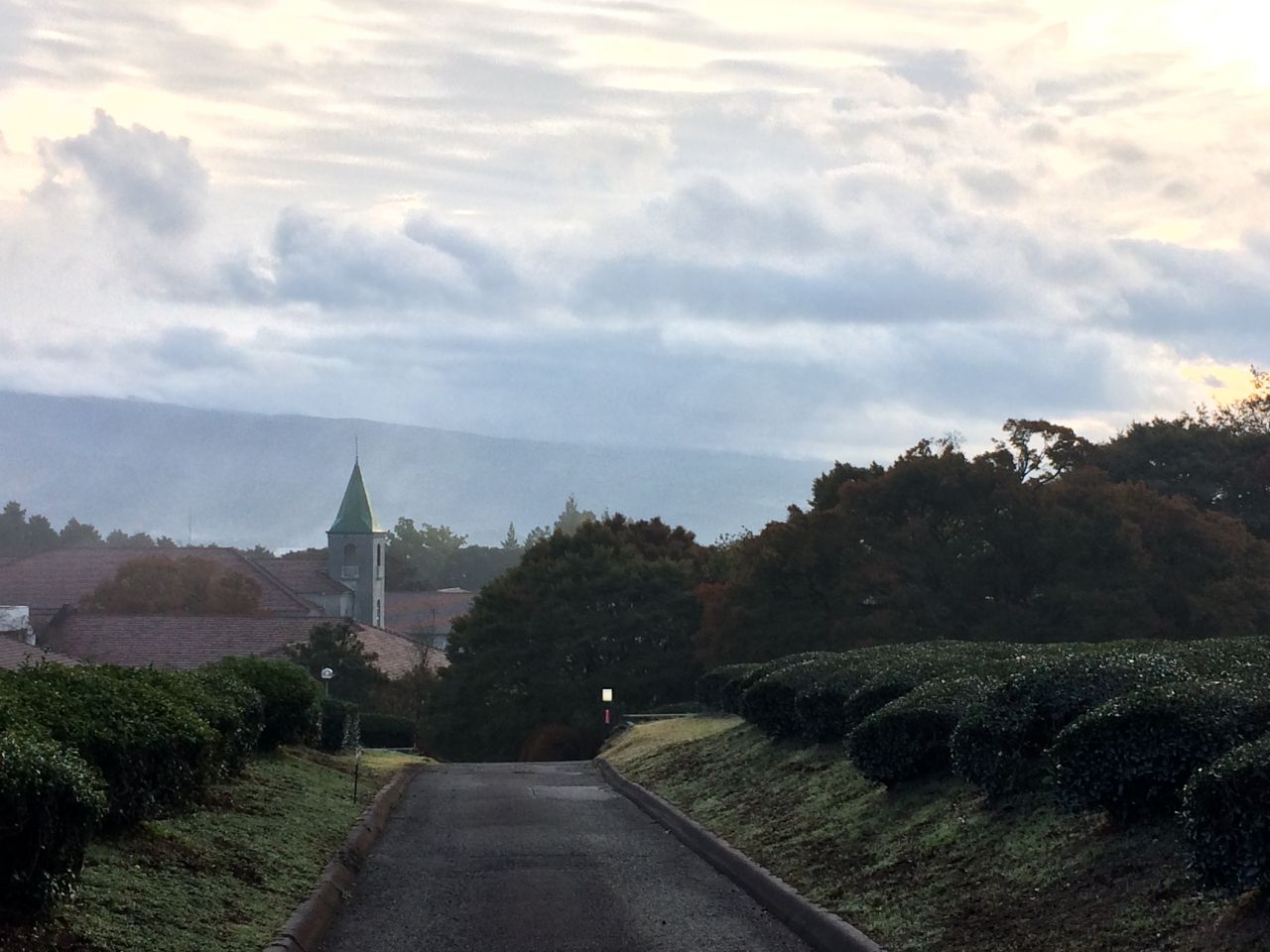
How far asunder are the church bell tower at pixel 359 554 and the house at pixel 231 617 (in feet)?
0.30

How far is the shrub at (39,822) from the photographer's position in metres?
8.09

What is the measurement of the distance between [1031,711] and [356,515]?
459 feet

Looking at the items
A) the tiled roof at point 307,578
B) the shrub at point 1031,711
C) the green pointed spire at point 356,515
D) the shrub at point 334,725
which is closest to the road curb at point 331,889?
the shrub at point 1031,711

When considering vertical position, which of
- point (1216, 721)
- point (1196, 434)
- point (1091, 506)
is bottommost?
point (1216, 721)

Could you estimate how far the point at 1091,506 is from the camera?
48344mm

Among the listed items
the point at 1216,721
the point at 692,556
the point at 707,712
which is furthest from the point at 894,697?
the point at 692,556

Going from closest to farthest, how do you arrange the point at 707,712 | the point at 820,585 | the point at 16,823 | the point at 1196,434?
the point at 16,823 < the point at 707,712 < the point at 820,585 < the point at 1196,434

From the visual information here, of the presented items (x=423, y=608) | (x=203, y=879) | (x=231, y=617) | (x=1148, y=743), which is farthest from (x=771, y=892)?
(x=423, y=608)

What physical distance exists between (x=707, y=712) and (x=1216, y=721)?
31919 mm

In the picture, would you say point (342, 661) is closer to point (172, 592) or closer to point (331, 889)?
point (172, 592)

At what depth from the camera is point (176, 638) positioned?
79938 millimetres

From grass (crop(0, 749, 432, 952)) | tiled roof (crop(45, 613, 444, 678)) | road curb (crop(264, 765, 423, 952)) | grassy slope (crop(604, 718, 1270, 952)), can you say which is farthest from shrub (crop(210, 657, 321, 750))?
tiled roof (crop(45, 613, 444, 678))

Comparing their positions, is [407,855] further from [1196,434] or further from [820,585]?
[1196,434]

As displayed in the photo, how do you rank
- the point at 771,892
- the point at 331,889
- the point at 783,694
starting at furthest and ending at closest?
the point at 783,694, the point at 331,889, the point at 771,892
